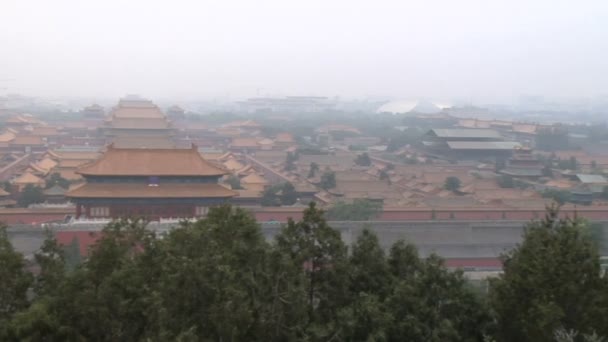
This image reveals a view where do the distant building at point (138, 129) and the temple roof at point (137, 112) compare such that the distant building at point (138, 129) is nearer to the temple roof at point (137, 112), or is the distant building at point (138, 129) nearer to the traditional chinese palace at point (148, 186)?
the temple roof at point (137, 112)

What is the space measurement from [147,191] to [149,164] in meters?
0.80

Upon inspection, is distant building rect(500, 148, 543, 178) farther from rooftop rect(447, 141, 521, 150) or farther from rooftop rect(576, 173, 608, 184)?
rooftop rect(447, 141, 521, 150)

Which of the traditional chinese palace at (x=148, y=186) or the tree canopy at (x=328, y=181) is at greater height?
the traditional chinese palace at (x=148, y=186)

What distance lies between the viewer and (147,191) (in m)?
17.6

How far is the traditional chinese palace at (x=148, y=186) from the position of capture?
57.3ft

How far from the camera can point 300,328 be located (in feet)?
20.2

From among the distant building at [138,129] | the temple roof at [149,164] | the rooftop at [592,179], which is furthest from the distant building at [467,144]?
the temple roof at [149,164]

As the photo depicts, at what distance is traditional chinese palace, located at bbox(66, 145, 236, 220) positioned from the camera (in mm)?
17453

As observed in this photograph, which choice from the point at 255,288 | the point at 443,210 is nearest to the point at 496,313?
the point at 255,288

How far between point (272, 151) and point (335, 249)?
99.9 feet

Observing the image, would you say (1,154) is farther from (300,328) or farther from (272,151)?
(300,328)

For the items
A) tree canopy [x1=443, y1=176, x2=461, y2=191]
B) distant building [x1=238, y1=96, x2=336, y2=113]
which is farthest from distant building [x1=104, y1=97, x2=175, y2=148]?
distant building [x1=238, y1=96, x2=336, y2=113]

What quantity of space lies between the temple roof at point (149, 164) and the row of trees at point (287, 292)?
10463mm

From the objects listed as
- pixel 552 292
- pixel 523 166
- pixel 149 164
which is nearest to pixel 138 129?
pixel 149 164
